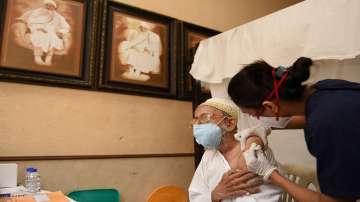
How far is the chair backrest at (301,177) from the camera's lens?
1.48m

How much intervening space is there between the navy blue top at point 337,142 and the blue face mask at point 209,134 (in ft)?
1.71

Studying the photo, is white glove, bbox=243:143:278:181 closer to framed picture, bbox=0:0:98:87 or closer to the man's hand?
the man's hand

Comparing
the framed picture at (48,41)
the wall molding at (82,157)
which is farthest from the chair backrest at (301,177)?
the framed picture at (48,41)

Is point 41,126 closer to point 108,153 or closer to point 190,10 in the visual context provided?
point 108,153

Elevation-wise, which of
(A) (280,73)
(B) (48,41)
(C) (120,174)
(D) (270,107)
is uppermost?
(B) (48,41)

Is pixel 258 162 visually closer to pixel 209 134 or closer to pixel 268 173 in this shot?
pixel 268 173

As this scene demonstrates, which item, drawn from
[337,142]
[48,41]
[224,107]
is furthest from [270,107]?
[48,41]

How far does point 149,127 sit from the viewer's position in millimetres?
2037

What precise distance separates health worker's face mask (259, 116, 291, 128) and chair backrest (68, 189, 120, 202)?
111 centimetres

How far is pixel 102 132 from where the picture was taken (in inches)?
71.9

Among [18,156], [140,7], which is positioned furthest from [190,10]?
[18,156]

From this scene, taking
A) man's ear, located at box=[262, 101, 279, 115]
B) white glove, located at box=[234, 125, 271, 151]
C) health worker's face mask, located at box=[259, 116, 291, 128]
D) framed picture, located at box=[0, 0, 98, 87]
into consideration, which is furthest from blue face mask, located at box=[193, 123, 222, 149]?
framed picture, located at box=[0, 0, 98, 87]

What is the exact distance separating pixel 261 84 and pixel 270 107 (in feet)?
0.28

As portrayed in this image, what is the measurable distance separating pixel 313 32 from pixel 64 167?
5.15ft
